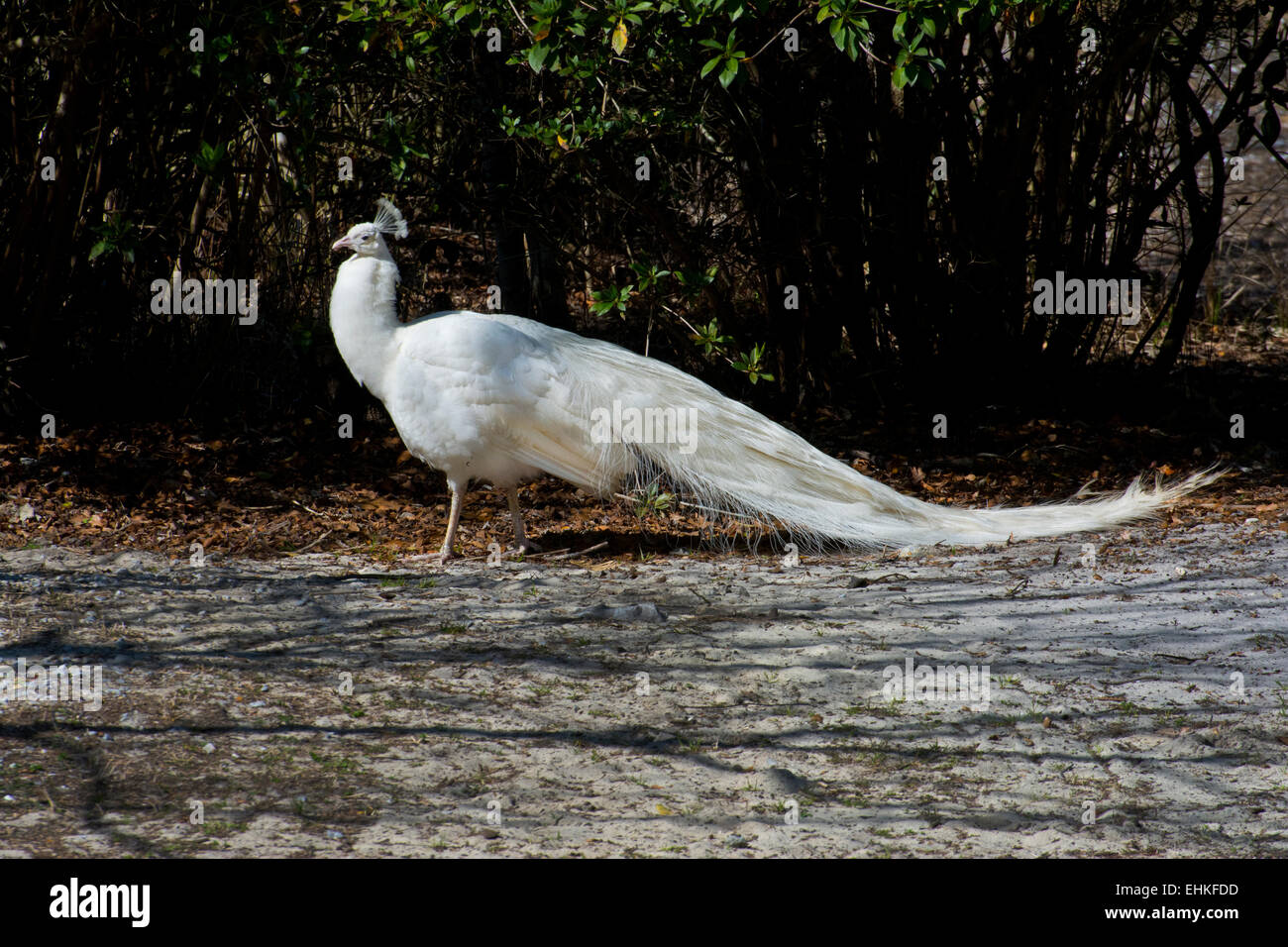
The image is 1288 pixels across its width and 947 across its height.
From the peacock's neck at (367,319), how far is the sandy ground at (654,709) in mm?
1004

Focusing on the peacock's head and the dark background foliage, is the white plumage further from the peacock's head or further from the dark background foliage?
the dark background foliage

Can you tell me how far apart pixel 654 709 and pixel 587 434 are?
2.10 metres

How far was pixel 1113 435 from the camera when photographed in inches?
325

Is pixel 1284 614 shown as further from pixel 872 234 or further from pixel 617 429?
pixel 872 234

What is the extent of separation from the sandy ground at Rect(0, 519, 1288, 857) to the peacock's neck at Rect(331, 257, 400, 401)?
39.5 inches

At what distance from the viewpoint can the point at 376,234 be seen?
638 cm

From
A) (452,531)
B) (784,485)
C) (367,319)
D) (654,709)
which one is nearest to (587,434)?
(452,531)

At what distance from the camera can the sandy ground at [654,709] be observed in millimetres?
3457

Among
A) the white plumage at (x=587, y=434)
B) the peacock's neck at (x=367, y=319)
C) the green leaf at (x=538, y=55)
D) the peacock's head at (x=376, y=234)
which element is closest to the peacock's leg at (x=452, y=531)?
the white plumage at (x=587, y=434)

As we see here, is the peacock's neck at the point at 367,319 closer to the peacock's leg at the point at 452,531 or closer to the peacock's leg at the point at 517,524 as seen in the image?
the peacock's leg at the point at 452,531

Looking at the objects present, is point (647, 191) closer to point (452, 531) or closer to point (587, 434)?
point (587, 434)

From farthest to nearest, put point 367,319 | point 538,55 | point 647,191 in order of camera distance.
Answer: point 647,191 < point 367,319 < point 538,55

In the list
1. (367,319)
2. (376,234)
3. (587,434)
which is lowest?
(587,434)

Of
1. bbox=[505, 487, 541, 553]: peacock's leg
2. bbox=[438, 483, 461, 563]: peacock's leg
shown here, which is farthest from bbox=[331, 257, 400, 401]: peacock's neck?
bbox=[505, 487, 541, 553]: peacock's leg
